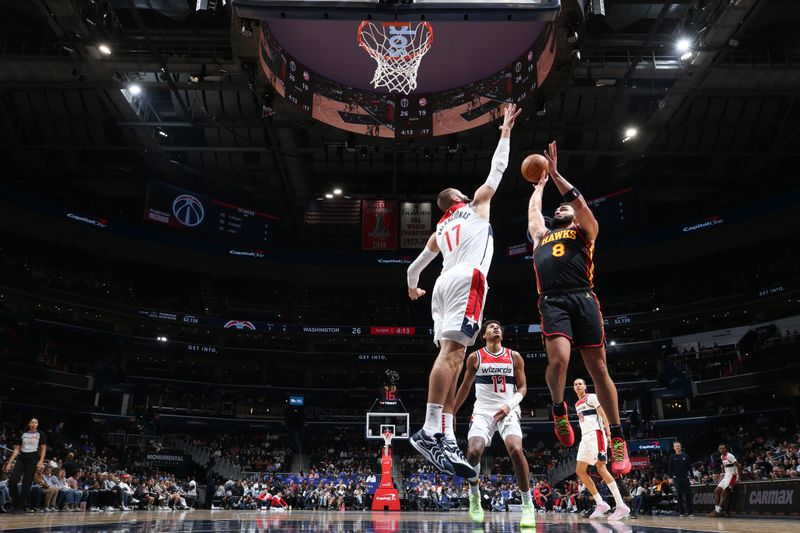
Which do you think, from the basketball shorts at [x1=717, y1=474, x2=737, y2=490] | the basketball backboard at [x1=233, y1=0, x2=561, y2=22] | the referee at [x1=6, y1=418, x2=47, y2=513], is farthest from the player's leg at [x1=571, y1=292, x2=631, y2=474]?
the basketball shorts at [x1=717, y1=474, x2=737, y2=490]

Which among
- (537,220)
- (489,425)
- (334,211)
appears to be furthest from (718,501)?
(334,211)

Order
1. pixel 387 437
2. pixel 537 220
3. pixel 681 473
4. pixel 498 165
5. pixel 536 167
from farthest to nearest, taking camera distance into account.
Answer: pixel 387 437 < pixel 681 473 < pixel 537 220 < pixel 536 167 < pixel 498 165

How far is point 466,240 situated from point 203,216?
2497 centimetres

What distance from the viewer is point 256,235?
2969 centimetres

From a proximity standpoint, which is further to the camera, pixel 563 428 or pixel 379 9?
pixel 379 9

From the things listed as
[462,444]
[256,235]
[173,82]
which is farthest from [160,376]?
[173,82]

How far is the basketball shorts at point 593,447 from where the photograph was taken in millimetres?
9820

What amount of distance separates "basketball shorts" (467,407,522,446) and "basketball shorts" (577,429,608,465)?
104 inches

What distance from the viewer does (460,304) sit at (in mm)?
4613

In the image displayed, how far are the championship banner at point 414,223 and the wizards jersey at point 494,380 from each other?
1990 cm

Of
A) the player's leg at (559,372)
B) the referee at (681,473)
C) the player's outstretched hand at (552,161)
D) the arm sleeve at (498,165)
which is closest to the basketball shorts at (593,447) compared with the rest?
the referee at (681,473)

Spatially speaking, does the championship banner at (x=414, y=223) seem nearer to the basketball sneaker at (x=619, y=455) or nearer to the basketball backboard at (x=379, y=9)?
the basketball backboard at (x=379, y=9)

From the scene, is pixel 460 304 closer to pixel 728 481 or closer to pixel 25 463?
pixel 25 463

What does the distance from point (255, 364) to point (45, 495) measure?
2575 cm
